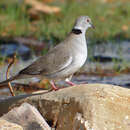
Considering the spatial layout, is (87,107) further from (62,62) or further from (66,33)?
(66,33)

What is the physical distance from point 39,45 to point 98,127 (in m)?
6.36

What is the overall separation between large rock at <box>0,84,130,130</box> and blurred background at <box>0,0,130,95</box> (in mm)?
1836

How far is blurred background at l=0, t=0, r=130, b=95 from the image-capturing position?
8.74 metres

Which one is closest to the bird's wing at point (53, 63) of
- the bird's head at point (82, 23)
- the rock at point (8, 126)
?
the bird's head at point (82, 23)

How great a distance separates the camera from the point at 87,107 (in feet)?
17.1

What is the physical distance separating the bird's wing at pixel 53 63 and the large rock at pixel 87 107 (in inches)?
12.3

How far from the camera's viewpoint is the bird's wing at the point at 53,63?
5934mm

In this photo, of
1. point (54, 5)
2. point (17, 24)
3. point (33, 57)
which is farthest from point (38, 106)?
point (54, 5)

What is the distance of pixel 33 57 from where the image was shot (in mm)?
9750

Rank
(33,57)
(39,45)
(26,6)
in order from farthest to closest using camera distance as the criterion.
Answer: (26,6) < (39,45) < (33,57)

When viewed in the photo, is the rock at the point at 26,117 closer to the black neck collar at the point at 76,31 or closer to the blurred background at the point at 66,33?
the black neck collar at the point at 76,31

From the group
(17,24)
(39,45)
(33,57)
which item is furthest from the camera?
(17,24)

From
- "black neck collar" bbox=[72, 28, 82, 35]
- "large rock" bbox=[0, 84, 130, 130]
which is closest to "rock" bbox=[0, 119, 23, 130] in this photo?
"large rock" bbox=[0, 84, 130, 130]

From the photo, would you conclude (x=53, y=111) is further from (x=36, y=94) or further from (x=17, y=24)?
(x=17, y=24)
